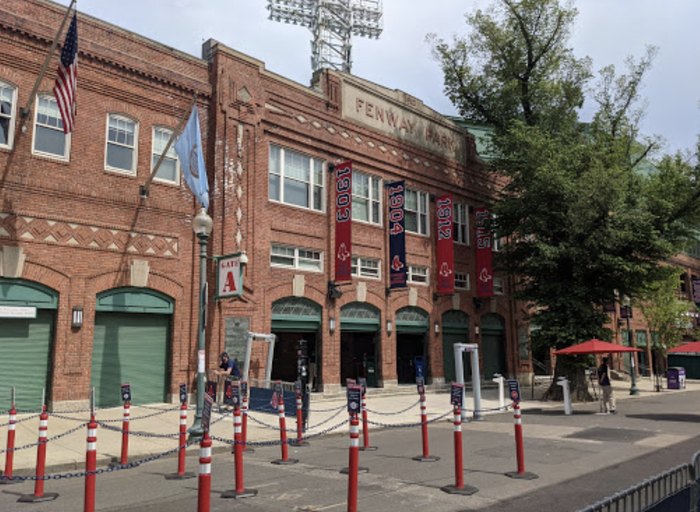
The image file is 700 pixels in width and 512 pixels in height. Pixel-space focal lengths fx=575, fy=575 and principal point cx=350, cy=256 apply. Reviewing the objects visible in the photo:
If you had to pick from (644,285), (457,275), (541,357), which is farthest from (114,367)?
(541,357)

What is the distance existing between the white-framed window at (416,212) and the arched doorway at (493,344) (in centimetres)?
622

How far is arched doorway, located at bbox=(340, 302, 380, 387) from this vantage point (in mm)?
23812

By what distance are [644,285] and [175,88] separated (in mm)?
20644

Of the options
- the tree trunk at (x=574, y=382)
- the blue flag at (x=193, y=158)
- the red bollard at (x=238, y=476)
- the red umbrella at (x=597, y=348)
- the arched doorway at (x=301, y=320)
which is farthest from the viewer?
the tree trunk at (x=574, y=382)

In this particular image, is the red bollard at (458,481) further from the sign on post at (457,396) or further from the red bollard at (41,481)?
the red bollard at (41,481)

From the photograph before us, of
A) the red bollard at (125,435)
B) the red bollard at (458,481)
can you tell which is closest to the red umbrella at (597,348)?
the red bollard at (458,481)

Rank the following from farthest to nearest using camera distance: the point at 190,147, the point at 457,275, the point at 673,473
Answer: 1. the point at 457,275
2. the point at 190,147
3. the point at 673,473

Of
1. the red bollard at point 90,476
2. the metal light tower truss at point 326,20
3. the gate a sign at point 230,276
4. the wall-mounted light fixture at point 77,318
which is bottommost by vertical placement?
the red bollard at point 90,476

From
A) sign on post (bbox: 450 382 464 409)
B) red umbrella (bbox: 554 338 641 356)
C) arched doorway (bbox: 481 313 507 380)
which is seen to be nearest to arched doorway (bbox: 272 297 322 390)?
red umbrella (bbox: 554 338 641 356)

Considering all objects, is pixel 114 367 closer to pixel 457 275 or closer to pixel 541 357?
pixel 457 275

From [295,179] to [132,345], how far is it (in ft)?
29.5

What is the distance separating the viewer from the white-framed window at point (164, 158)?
61.5 ft

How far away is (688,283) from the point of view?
58.2 metres

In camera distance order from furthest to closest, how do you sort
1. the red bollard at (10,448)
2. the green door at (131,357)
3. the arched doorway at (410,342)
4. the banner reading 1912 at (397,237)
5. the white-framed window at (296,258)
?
the arched doorway at (410,342)
the banner reading 1912 at (397,237)
the white-framed window at (296,258)
the green door at (131,357)
the red bollard at (10,448)
